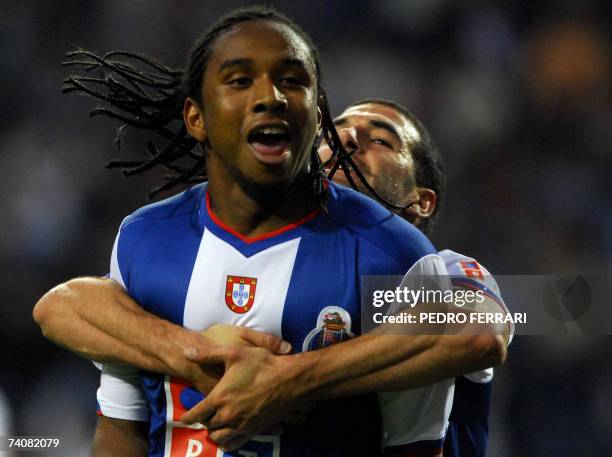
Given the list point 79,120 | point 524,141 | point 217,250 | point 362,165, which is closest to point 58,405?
point 79,120

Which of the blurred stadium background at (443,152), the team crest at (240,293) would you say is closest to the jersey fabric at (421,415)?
the team crest at (240,293)

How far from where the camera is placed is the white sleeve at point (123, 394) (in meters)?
2.16

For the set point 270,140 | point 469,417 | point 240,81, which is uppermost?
point 240,81

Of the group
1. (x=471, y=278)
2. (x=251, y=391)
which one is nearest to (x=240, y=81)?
(x=251, y=391)

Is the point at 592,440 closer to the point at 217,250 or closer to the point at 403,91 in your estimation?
the point at 403,91

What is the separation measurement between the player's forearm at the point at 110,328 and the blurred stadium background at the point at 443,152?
2.18 metres

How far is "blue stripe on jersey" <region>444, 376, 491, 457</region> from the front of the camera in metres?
2.71

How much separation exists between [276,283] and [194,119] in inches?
17.9

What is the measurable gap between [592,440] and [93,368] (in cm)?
249

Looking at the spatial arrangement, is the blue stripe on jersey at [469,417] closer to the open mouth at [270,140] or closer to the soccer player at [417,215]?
the soccer player at [417,215]

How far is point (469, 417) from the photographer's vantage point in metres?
2.73

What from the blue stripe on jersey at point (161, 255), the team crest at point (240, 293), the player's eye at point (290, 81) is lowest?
the team crest at point (240, 293)

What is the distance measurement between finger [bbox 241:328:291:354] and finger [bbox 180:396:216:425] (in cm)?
15

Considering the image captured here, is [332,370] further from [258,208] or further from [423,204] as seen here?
[423,204]
